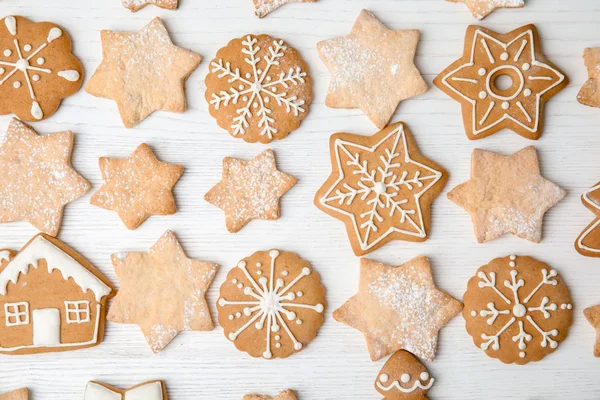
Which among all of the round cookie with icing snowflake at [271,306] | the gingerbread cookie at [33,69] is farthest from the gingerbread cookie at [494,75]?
the gingerbread cookie at [33,69]

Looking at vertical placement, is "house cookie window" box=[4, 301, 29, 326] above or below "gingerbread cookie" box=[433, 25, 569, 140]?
below

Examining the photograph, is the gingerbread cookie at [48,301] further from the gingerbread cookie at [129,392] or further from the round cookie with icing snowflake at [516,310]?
the round cookie with icing snowflake at [516,310]

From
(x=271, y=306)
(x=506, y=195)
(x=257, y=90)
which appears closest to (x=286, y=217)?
(x=271, y=306)

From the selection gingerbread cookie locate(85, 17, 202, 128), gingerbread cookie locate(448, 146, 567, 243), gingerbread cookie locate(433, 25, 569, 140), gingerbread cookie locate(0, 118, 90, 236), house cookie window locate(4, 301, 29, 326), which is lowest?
house cookie window locate(4, 301, 29, 326)

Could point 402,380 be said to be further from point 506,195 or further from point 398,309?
point 506,195

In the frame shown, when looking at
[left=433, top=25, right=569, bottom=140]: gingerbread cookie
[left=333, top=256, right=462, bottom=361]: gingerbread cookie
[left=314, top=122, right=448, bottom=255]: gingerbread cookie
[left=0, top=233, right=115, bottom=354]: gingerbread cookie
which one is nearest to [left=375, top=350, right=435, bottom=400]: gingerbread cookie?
[left=333, top=256, right=462, bottom=361]: gingerbread cookie

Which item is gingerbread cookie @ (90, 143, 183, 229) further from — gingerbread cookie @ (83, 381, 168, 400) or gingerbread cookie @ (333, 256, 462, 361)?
gingerbread cookie @ (333, 256, 462, 361)
